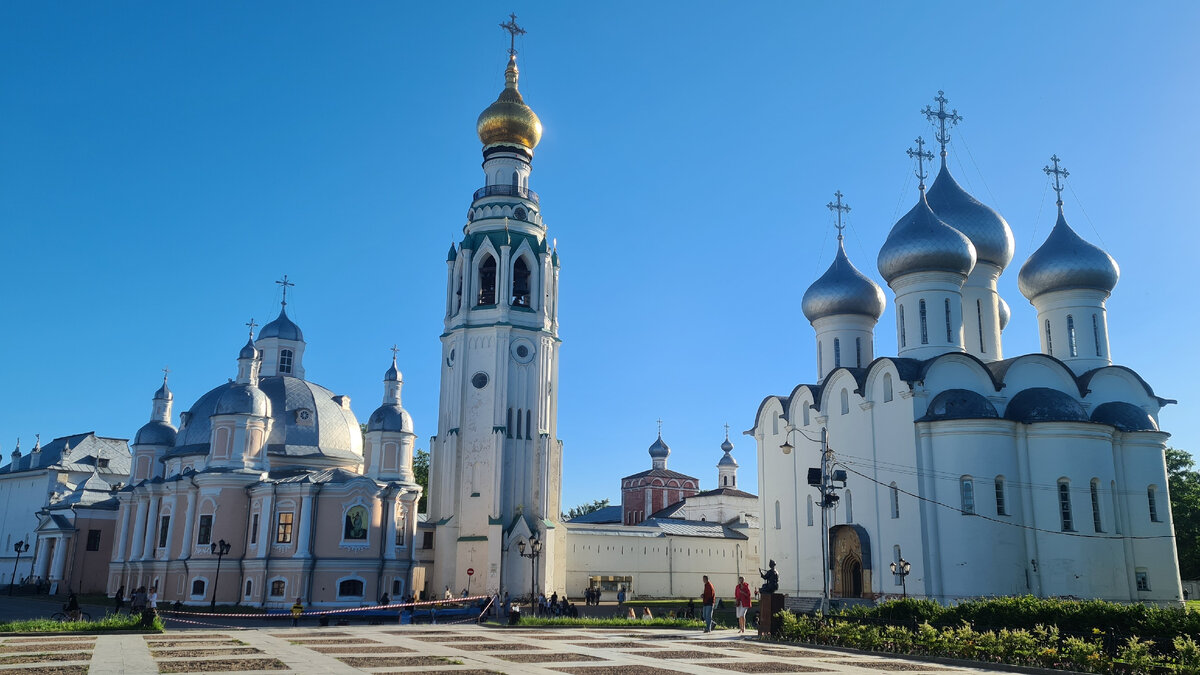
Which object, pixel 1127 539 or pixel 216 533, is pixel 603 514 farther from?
pixel 1127 539

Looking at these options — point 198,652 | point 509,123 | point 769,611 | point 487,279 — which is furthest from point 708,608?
point 509,123

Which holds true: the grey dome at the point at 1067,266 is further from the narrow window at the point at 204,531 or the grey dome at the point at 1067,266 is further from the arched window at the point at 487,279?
the narrow window at the point at 204,531

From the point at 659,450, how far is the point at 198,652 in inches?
2323

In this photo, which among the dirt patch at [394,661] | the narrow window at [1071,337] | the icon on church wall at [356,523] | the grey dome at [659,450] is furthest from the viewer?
the grey dome at [659,450]

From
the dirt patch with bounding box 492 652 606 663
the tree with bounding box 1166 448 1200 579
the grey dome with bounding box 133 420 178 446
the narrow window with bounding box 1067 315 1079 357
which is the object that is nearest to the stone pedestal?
the dirt patch with bounding box 492 652 606 663

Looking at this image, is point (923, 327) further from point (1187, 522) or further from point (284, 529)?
point (284, 529)

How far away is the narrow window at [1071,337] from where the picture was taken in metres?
36.0

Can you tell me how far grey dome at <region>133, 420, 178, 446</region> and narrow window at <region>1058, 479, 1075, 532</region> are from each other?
40.1m

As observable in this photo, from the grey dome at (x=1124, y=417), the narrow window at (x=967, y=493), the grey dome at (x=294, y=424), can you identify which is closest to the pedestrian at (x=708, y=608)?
the narrow window at (x=967, y=493)

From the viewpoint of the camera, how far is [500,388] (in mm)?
40875

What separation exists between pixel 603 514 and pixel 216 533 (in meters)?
40.2

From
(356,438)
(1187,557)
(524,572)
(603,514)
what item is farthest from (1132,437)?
(603,514)

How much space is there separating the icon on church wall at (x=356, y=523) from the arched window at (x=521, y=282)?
11.3m

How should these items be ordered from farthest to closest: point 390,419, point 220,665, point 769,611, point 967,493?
→ point 390,419, point 967,493, point 769,611, point 220,665
